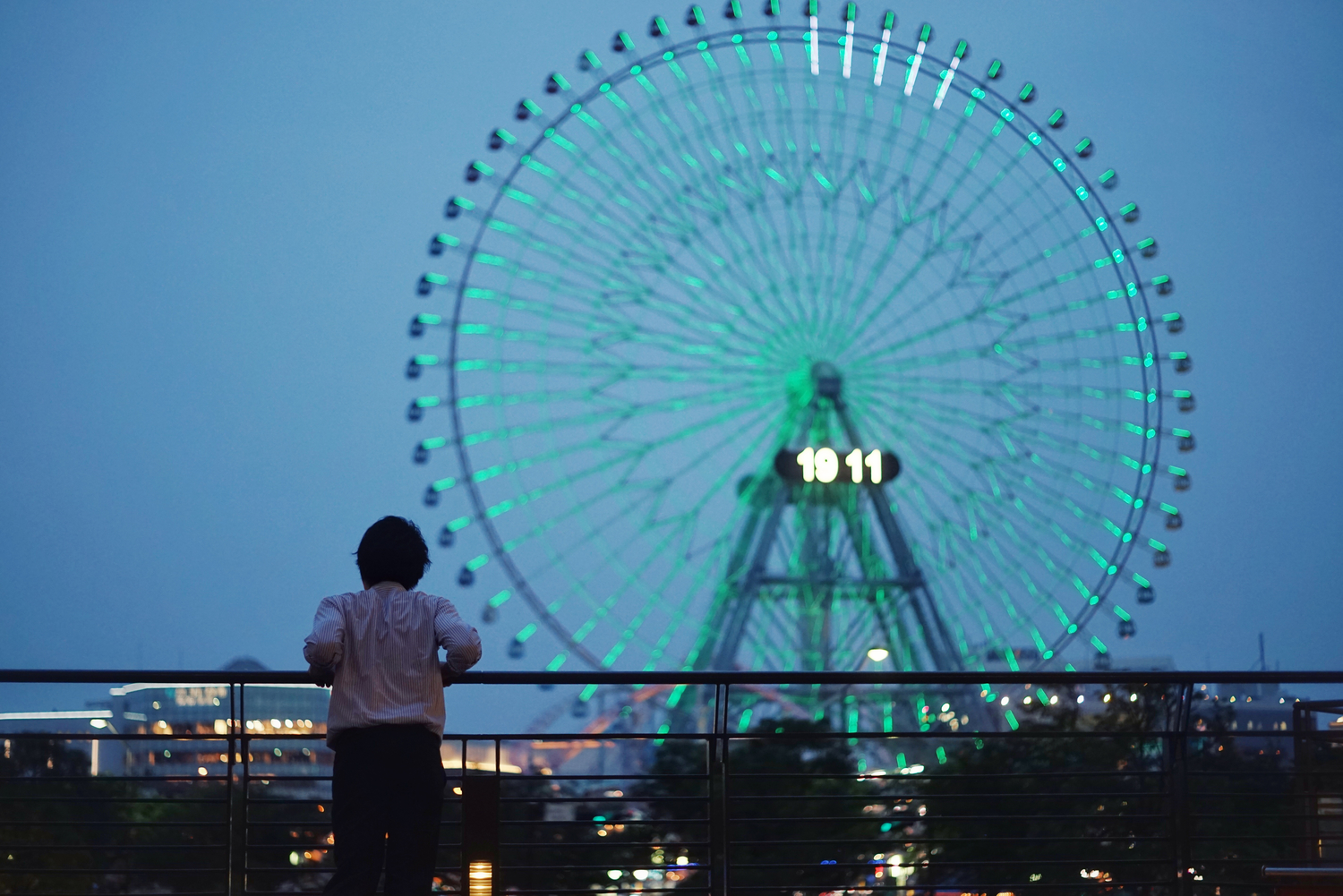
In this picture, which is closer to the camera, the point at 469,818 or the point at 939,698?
the point at 469,818

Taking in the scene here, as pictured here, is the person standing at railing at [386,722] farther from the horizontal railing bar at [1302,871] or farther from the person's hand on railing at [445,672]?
the horizontal railing bar at [1302,871]

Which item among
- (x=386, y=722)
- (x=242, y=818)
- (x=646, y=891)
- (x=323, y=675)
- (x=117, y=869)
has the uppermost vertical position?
(x=323, y=675)

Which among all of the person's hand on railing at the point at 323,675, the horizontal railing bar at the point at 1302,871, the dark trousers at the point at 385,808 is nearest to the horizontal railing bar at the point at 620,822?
the dark trousers at the point at 385,808

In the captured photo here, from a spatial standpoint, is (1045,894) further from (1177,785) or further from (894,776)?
(894,776)

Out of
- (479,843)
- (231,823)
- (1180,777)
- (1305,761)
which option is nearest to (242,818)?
(231,823)

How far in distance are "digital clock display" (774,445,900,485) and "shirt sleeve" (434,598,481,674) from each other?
12.4 m

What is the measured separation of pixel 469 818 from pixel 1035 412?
43.5ft

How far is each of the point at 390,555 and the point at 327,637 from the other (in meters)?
0.27

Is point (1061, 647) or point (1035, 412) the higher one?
point (1035, 412)

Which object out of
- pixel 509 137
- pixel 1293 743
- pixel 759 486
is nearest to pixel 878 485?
pixel 759 486

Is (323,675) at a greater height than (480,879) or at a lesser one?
greater

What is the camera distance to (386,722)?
3365 millimetres

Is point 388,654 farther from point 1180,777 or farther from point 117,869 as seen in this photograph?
point 1180,777

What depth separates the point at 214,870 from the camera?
4086 mm
